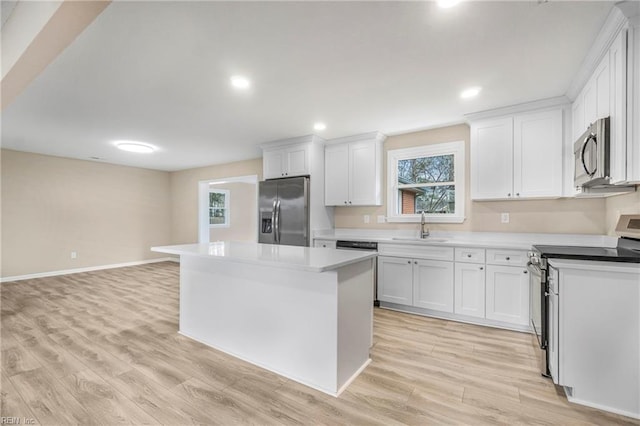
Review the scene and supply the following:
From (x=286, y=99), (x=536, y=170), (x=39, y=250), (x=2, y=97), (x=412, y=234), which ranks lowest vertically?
(x=39, y=250)

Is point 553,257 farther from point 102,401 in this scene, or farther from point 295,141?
point 295,141

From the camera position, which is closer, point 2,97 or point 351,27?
point 351,27

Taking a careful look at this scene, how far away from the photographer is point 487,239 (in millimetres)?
3469

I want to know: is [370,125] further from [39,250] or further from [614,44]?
[39,250]

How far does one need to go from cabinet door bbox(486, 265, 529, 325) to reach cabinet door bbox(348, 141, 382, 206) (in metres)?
1.72

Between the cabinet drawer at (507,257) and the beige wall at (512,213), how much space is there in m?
0.56

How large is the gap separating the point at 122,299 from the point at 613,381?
5.12m

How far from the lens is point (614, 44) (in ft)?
6.02

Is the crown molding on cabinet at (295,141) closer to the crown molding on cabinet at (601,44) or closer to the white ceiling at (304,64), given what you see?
the white ceiling at (304,64)

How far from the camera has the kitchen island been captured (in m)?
1.93

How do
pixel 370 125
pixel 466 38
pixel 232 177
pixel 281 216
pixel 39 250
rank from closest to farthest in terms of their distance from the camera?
pixel 466 38, pixel 370 125, pixel 281 216, pixel 39 250, pixel 232 177

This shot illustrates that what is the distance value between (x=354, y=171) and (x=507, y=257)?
2.21 m

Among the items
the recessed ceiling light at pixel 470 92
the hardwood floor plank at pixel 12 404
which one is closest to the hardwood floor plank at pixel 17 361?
the hardwood floor plank at pixel 12 404

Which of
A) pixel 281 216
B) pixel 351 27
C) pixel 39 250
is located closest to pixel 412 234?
pixel 281 216
